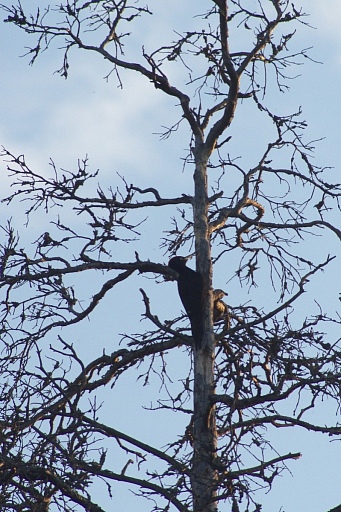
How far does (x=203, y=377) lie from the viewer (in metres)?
9.59

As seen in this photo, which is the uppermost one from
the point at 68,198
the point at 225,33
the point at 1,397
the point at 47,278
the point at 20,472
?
the point at 225,33

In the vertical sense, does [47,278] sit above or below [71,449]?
above

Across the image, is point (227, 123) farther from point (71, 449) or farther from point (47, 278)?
point (71, 449)

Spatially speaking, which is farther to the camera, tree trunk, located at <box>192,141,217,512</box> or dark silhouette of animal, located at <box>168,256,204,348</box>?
dark silhouette of animal, located at <box>168,256,204,348</box>

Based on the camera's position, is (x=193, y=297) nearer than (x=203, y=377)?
No

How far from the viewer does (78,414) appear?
29.5ft

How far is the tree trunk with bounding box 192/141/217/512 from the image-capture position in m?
8.86

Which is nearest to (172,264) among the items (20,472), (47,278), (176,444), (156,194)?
(156,194)

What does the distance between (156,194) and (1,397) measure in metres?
2.57

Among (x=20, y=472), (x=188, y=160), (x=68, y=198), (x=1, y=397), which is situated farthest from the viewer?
(x=188, y=160)

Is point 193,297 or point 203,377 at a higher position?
point 193,297

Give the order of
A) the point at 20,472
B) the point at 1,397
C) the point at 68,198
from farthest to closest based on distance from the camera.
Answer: the point at 68,198 → the point at 1,397 → the point at 20,472

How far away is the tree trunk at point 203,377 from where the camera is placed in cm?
886

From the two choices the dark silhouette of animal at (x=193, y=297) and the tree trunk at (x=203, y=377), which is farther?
the dark silhouette of animal at (x=193, y=297)
